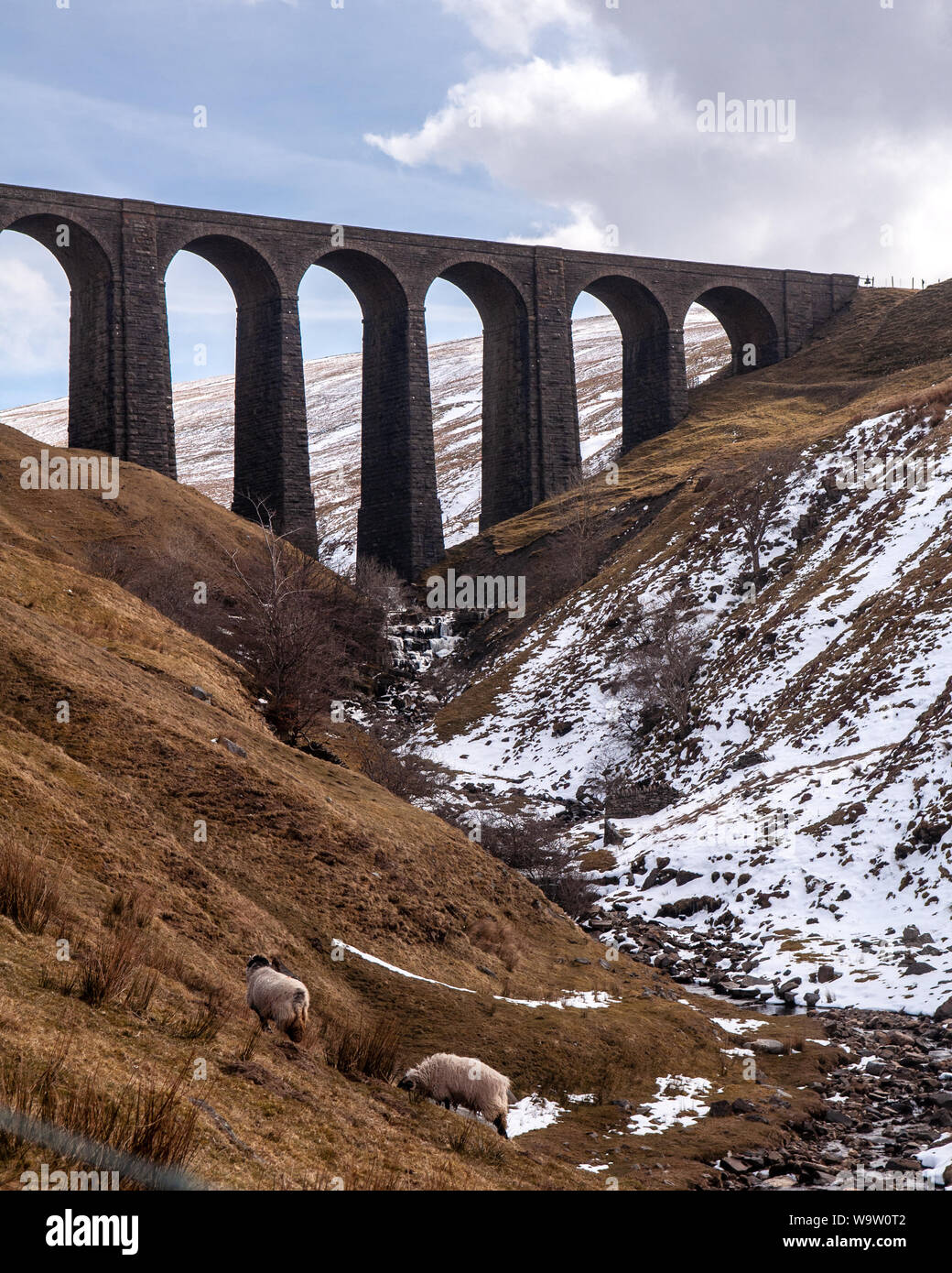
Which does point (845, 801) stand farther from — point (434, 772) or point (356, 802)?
point (434, 772)

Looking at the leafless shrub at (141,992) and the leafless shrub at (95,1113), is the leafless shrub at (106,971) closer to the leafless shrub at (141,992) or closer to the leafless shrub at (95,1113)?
the leafless shrub at (141,992)

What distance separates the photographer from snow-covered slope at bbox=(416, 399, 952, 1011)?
23.3m

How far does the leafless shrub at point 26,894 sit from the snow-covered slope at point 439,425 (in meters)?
79.8

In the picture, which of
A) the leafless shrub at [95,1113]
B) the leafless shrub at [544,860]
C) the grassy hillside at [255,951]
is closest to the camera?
the leafless shrub at [95,1113]

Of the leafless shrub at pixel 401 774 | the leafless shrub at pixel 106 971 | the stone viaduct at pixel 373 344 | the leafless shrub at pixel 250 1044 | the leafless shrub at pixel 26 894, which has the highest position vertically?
the stone viaduct at pixel 373 344

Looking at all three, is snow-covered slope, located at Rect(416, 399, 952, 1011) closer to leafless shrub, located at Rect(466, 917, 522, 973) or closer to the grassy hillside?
the grassy hillside

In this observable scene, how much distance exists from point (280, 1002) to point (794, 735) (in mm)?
23325

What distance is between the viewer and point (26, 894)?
1011 centimetres

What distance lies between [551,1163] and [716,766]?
943 inches

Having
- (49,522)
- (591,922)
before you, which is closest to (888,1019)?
(591,922)

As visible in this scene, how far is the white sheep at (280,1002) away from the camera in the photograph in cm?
1135

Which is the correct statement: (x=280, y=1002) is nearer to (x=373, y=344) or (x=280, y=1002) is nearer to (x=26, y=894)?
(x=26, y=894)

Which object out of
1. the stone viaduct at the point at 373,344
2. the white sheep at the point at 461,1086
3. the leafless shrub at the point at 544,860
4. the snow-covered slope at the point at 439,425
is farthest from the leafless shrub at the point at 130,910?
the snow-covered slope at the point at 439,425
